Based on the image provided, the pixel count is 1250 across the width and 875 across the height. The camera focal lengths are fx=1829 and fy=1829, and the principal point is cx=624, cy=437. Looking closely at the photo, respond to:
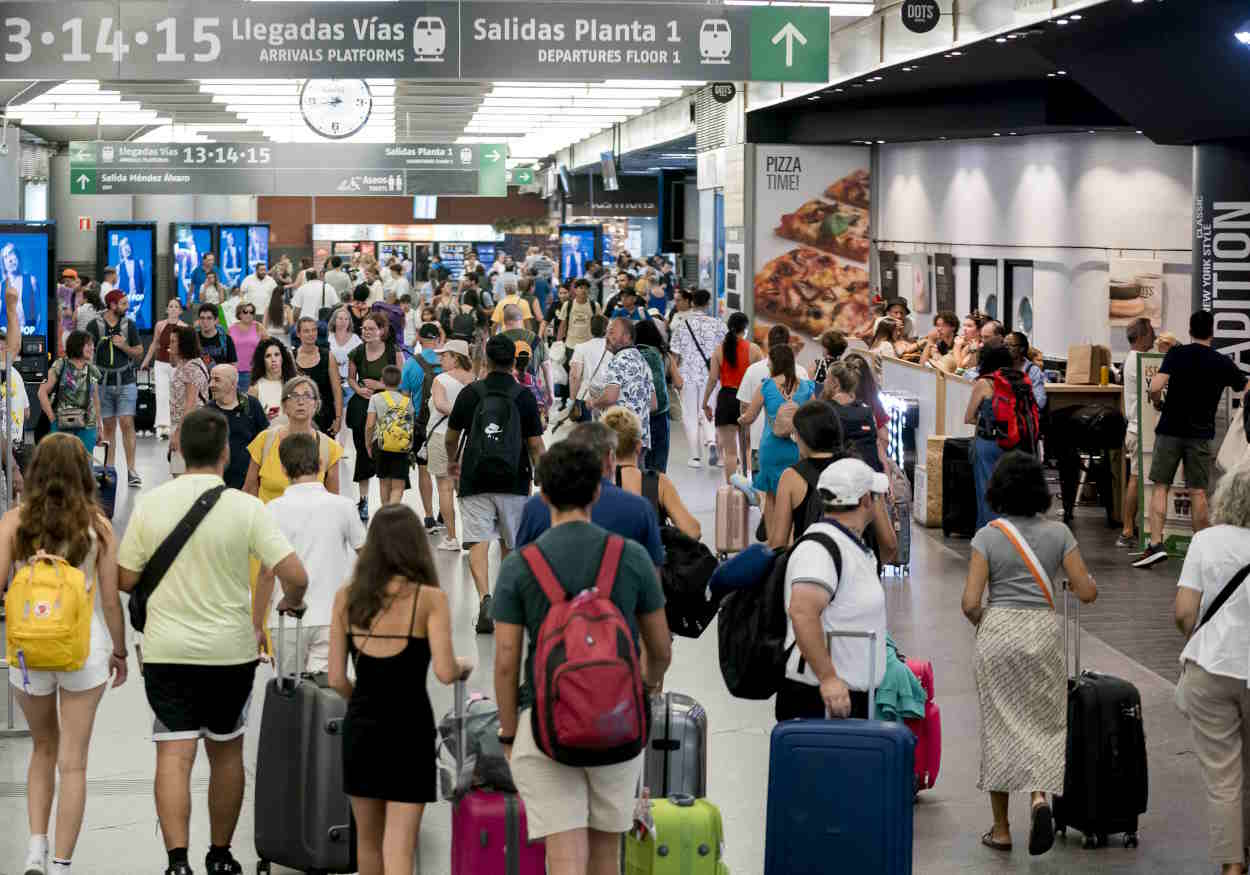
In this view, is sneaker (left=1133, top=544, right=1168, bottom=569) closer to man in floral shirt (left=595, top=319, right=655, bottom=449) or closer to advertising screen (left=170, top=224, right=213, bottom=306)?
man in floral shirt (left=595, top=319, right=655, bottom=449)

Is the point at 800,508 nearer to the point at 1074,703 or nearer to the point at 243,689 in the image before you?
the point at 1074,703

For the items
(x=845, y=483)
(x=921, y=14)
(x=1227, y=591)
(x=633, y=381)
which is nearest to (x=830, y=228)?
(x=921, y=14)

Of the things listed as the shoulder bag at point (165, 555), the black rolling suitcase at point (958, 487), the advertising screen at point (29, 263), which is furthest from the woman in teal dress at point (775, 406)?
the advertising screen at point (29, 263)

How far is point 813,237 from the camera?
22500mm

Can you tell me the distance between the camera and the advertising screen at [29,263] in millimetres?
14352

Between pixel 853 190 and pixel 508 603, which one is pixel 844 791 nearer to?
pixel 508 603

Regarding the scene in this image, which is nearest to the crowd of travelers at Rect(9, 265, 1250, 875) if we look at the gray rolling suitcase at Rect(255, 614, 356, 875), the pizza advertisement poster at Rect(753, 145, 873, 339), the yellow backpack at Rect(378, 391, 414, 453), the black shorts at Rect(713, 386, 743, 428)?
the gray rolling suitcase at Rect(255, 614, 356, 875)

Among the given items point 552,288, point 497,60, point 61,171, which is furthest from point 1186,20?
point 61,171

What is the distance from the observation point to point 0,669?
866cm

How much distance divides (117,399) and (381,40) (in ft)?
13.8

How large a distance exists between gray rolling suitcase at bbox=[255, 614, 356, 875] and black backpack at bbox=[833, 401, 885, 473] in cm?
444

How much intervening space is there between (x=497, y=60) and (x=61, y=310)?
36.2 feet

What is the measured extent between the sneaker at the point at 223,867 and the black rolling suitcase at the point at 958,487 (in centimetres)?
855

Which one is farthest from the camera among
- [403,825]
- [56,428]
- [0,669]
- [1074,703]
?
[56,428]
